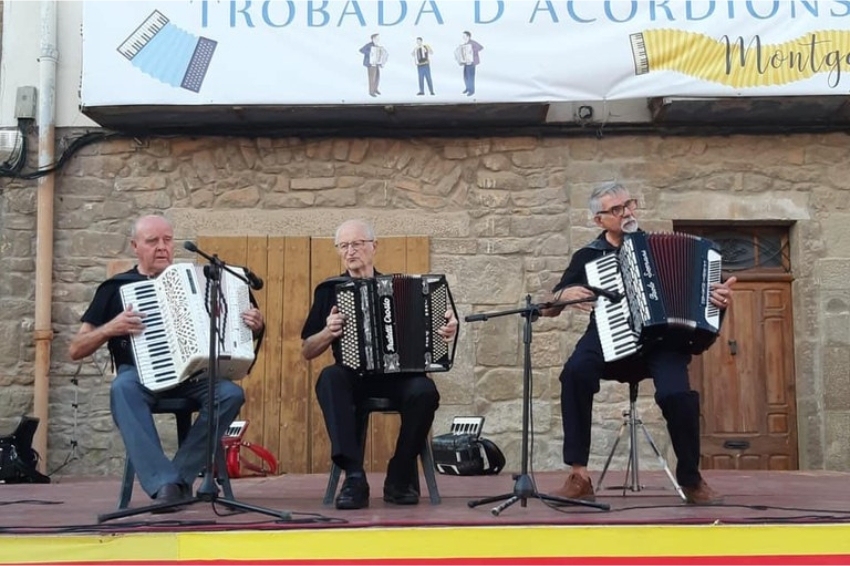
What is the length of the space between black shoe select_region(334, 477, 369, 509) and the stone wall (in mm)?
2472

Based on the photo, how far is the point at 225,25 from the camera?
612 cm

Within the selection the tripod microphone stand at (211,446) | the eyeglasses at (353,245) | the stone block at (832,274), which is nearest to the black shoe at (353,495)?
the tripod microphone stand at (211,446)

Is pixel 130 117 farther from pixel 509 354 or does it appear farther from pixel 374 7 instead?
pixel 509 354

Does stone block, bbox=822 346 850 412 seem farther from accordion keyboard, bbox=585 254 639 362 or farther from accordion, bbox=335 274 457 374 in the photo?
accordion, bbox=335 274 457 374

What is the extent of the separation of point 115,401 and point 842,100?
436 centimetres

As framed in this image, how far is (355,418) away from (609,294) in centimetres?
102

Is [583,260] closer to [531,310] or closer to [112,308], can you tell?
[531,310]

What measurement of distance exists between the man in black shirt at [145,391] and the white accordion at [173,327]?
0.06m

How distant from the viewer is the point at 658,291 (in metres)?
3.72

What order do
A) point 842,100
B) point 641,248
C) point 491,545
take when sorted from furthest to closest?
point 842,100, point 641,248, point 491,545

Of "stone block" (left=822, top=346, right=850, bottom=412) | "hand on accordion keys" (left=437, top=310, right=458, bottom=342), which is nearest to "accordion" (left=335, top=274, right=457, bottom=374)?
"hand on accordion keys" (left=437, top=310, right=458, bottom=342)

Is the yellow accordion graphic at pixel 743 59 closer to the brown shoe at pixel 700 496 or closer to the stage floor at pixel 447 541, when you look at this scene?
the brown shoe at pixel 700 496

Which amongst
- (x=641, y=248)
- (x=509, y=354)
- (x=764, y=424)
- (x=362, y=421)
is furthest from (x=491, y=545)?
(x=764, y=424)

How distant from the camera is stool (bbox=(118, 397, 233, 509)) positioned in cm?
379
